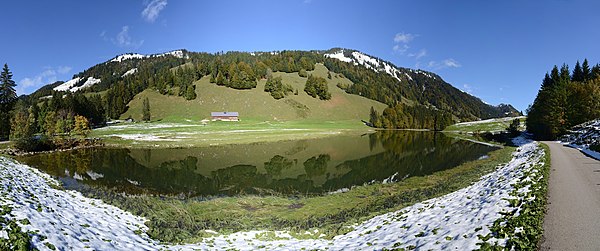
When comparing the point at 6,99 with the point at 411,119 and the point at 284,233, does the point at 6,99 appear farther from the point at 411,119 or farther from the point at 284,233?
the point at 411,119

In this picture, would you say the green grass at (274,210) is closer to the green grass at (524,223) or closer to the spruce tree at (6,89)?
the green grass at (524,223)

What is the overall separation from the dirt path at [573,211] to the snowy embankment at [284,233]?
4.84ft

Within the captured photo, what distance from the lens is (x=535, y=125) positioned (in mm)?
85000

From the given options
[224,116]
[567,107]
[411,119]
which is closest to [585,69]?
[567,107]

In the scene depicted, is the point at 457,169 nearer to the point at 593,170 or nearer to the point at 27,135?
the point at 593,170

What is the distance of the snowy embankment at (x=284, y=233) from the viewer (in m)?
12.5

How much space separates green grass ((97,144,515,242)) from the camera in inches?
760

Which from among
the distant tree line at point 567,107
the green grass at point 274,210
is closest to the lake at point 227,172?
the green grass at point 274,210

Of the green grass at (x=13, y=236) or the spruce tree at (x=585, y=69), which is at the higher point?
the spruce tree at (x=585, y=69)

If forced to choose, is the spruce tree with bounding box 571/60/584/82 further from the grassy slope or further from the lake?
the grassy slope

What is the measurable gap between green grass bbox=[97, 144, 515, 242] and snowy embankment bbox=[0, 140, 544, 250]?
4.18 ft

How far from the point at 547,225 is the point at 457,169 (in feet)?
94.5

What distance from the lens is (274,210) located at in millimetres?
24516

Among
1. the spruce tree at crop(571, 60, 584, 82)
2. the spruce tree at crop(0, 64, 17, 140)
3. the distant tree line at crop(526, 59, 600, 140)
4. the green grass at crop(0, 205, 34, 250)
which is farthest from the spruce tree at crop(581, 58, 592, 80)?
the spruce tree at crop(0, 64, 17, 140)
